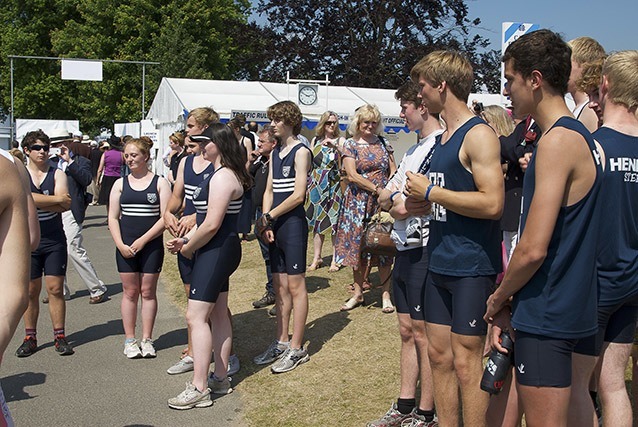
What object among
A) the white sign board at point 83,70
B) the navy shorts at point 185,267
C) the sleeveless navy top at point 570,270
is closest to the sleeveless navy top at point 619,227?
the sleeveless navy top at point 570,270

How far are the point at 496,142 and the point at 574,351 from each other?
1035mm

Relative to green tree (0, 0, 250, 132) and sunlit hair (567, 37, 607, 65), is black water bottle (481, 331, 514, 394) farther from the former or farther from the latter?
green tree (0, 0, 250, 132)

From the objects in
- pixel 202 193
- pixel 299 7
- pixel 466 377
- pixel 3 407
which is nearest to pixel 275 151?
pixel 202 193

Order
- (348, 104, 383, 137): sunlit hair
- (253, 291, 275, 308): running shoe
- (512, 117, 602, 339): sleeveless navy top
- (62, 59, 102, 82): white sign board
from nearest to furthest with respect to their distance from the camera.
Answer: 1. (512, 117, 602, 339): sleeveless navy top
2. (348, 104, 383, 137): sunlit hair
3. (253, 291, 275, 308): running shoe
4. (62, 59, 102, 82): white sign board

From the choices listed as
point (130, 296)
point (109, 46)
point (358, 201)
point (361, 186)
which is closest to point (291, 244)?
point (361, 186)

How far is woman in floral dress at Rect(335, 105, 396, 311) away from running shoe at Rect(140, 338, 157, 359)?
2.25 m

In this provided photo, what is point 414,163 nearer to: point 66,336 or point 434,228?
point 434,228

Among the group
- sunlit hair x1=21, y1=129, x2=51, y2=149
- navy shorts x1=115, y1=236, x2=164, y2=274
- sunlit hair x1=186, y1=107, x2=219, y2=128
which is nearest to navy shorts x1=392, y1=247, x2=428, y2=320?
sunlit hair x1=186, y1=107, x2=219, y2=128

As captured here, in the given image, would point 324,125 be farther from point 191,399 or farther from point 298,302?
point 191,399

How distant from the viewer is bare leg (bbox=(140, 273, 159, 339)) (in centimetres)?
620

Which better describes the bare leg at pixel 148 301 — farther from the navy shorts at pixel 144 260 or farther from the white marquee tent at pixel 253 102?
the white marquee tent at pixel 253 102

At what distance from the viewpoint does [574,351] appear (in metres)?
2.80

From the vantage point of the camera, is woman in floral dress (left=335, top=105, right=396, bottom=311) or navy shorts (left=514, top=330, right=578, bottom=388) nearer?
navy shorts (left=514, top=330, right=578, bottom=388)

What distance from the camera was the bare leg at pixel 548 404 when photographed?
259 cm
